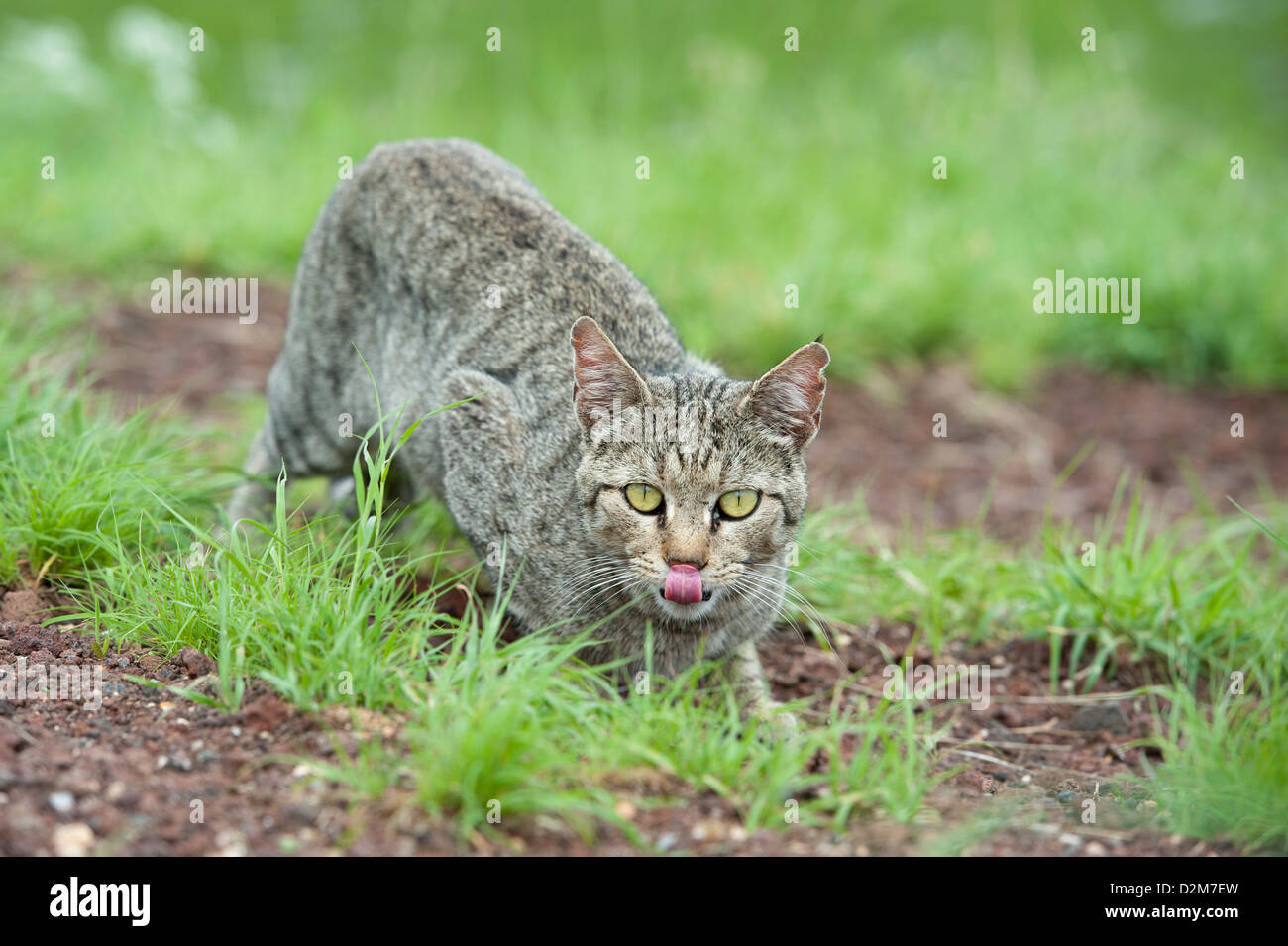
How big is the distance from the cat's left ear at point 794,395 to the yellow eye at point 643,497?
1.26 feet

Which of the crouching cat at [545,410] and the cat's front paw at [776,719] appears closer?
the cat's front paw at [776,719]

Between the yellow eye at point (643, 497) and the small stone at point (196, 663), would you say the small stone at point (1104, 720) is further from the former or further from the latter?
the small stone at point (196, 663)

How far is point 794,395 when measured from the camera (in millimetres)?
3746

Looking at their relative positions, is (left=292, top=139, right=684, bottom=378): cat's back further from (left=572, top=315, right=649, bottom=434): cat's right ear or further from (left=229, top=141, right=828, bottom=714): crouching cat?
(left=572, top=315, right=649, bottom=434): cat's right ear

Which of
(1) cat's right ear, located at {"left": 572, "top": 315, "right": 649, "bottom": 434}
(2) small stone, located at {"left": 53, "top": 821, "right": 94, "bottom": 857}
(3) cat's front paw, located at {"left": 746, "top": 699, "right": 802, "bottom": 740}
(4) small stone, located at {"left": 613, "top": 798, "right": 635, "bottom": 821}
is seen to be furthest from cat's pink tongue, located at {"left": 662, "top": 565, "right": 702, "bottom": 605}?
(2) small stone, located at {"left": 53, "top": 821, "right": 94, "bottom": 857}

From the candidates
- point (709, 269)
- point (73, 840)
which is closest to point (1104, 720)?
point (73, 840)

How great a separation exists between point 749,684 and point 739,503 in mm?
672

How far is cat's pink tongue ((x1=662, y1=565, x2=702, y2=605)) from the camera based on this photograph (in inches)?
136

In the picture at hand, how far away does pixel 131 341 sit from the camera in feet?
22.3

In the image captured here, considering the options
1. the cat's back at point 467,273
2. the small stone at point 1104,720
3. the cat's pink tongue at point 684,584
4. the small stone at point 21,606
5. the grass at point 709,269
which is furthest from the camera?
the cat's back at point 467,273

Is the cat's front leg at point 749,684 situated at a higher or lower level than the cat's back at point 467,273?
lower

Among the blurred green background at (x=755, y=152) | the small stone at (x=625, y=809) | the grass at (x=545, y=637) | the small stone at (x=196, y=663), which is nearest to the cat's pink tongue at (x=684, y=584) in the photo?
the grass at (x=545, y=637)

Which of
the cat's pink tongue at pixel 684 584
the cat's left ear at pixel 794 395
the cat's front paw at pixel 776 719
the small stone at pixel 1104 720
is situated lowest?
the small stone at pixel 1104 720

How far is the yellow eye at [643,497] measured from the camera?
12.0ft
